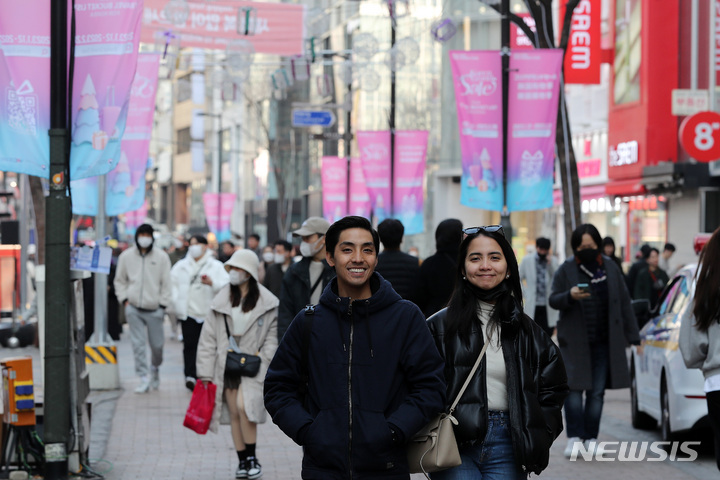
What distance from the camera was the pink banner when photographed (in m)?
20.7

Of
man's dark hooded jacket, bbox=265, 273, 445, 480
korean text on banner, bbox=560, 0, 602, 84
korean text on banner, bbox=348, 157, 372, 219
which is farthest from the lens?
korean text on banner, bbox=560, 0, 602, 84

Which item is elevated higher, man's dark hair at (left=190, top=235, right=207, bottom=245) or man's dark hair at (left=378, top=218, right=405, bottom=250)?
man's dark hair at (left=378, top=218, right=405, bottom=250)

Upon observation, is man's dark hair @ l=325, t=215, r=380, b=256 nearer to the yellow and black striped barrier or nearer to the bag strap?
the bag strap

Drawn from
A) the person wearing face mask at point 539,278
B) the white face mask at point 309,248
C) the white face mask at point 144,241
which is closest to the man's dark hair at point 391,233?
the white face mask at point 309,248

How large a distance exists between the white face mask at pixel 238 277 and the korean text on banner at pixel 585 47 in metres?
24.7

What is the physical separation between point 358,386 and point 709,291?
250cm

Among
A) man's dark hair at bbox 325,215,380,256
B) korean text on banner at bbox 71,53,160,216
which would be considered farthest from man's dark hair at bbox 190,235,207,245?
man's dark hair at bbox 325,215,380,256

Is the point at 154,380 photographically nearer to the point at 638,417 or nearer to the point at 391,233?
the point at 638,417

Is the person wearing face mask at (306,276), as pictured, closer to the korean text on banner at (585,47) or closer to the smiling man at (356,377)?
the smiling man at (356,377)

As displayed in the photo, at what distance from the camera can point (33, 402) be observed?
30.6 ft

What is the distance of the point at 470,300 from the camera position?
17.0 feet

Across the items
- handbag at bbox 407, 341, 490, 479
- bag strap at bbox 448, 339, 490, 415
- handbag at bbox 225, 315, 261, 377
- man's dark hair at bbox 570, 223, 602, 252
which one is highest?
man's dark hair at bbox 570, 223, 602, 252

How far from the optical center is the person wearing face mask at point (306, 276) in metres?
9.51

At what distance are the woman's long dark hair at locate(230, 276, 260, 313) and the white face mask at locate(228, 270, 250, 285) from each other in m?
0.04
